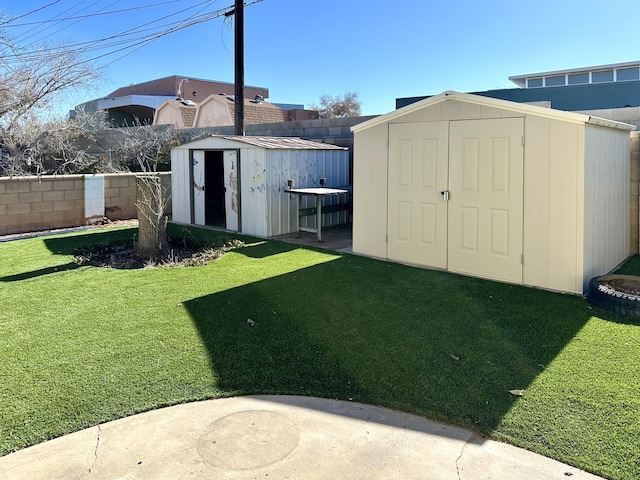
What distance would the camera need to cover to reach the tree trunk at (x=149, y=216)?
27.2 ft

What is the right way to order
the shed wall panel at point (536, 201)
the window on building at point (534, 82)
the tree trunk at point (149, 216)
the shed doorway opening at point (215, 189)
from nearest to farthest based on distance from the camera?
the shed wall panel at point (536, 201)
the tree trunk at point (149, 216)
the shed doorway opening at point (215, 189)
the window on building at point (534, 82)

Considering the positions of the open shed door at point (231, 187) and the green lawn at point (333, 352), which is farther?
the open shed door at point (231, 187)

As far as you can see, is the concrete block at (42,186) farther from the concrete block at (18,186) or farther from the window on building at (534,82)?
the window on building at (534,82)

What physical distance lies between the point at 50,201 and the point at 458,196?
8478 mm

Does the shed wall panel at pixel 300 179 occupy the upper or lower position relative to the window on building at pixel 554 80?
lower

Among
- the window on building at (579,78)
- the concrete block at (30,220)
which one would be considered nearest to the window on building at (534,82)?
the window on building at (579,78)

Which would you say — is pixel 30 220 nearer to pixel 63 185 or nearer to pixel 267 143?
pixel 63 185

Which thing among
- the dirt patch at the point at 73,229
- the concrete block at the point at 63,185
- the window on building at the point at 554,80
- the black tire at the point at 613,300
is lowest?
the black tire at the point at 613,300

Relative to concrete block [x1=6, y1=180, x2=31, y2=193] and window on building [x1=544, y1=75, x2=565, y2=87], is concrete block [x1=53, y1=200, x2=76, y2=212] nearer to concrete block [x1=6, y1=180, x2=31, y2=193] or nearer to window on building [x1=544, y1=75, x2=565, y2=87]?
concrete block [x1=6, y1=180, x2=31, y2=193]

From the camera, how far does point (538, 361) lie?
4207 millimetres

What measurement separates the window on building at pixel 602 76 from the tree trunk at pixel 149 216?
21.7m

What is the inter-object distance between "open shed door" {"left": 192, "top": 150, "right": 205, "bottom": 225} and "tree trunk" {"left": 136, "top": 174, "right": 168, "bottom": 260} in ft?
10.5

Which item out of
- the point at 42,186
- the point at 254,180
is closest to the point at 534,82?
the point at 254,180

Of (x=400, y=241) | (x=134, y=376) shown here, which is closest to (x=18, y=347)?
(x=134, y=376)
